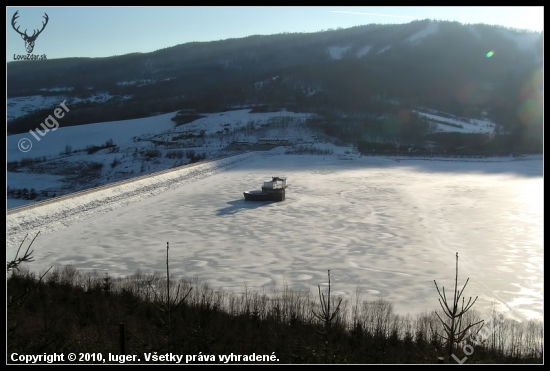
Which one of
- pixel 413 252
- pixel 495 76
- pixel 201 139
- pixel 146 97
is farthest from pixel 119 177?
pixel 495 76

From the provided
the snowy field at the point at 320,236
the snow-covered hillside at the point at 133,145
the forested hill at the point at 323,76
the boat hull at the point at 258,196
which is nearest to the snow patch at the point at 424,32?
the forested hill at the point at 323,76

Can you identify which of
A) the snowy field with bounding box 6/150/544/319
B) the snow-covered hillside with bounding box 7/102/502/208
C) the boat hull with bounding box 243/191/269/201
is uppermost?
the snow-covered hillside with bounding box 7/102/502/208

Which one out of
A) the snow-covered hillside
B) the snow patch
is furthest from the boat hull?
the snow patch

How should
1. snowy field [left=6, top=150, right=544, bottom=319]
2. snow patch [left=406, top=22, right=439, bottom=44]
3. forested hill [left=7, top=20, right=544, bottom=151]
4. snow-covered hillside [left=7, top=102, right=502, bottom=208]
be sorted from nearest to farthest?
snowy field [left=6, top=150, right=544, bottom=319]
snow-covered hillside [left=7, top=102, right=502, bottom=208]
forested hill [left=7, top=20, right=544, bottom=151]
snow patch [left=406, top=22, right=439, bottom=44]

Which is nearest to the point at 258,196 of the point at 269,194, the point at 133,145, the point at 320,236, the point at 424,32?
the point at 269,194

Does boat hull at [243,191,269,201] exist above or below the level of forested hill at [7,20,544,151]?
below

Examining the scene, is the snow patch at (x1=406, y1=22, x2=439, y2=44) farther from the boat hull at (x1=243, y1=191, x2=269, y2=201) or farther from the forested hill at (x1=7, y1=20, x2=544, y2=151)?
the boat hull at (x1=243, y1=191, x2=269, y2=201)

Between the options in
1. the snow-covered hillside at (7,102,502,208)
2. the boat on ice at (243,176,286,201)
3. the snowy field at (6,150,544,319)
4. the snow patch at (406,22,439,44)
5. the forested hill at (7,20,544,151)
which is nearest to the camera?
the snowy field at (6,150,544,319)

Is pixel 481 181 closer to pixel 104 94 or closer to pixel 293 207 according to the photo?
pixel 293 207

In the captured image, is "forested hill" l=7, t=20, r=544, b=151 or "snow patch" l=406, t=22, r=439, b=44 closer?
"forested hill" l=7, t=20, r=544, b=151
